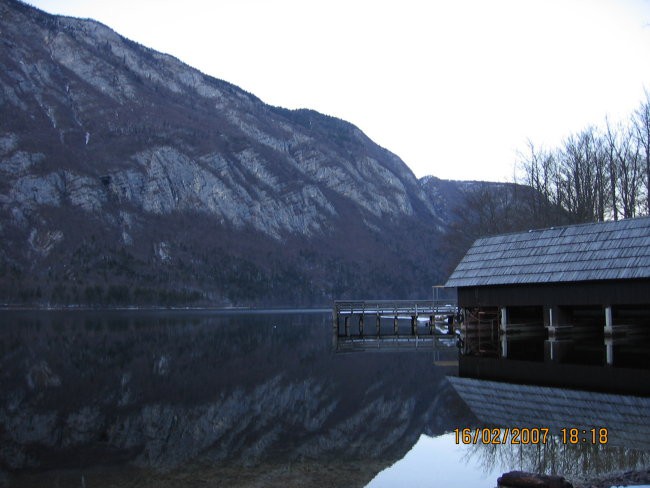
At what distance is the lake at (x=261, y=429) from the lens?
1156cm

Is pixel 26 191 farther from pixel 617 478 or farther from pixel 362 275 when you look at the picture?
pixel 617 478

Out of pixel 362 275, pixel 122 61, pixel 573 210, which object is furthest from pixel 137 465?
pixel 122 61

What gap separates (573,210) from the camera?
176 ft

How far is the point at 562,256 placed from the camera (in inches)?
1331

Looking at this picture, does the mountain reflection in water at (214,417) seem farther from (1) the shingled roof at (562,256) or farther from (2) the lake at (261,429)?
(1) the shingled roof at (562,256)

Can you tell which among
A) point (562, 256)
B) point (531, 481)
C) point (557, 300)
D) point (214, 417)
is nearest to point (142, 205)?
point (562, 256)

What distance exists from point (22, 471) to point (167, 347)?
2458 cm

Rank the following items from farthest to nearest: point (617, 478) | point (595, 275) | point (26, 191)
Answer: point (26, 191), point (595, 275), point (617, 478)

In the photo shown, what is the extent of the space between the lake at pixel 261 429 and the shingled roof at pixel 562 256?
363 inches

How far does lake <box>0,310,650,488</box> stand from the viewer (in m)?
11.6

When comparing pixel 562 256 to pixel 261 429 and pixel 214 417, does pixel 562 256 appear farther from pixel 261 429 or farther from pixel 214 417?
pixel 261 429

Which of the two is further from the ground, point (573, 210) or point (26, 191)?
point (26, 191)

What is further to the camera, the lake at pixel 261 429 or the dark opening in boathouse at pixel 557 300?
the dark opening in boathouse at pixel 557 300

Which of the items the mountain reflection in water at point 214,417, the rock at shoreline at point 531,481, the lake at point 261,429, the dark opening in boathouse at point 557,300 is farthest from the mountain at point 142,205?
the rock at shoreline at point 531,481
